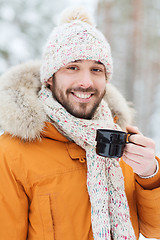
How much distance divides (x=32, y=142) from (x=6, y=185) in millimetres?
336

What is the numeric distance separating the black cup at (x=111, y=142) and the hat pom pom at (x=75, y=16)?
1169 mm

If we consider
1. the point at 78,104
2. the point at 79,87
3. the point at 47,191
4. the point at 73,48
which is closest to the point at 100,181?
the point at 47,191

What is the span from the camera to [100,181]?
154 cm

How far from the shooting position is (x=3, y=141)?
1549mm

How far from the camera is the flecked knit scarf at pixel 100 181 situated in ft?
4.78

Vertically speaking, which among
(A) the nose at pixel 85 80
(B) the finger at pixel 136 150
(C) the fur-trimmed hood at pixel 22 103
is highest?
(A) the nose at pixel 85 80

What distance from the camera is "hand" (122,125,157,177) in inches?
53.6

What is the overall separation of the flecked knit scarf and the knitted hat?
304mm

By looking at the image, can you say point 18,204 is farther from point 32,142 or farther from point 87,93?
point 87,93

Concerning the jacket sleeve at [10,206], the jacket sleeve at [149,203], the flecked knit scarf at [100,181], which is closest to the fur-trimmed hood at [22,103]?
the flecked knit scarf at [100,181]

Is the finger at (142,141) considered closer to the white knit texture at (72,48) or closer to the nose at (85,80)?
the nose at (85,80)

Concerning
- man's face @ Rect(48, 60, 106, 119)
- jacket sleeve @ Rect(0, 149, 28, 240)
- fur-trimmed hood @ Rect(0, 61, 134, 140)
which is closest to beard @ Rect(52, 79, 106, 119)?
man's face @ Rect(48, 60, 106, 119)

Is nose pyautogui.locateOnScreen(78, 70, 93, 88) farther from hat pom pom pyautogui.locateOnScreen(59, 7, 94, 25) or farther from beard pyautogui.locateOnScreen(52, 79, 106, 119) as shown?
hat pom pom pyautogui.locateOnScreen(59, 7, 94, 25)

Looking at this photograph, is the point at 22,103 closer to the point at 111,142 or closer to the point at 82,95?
the point at 82,95
